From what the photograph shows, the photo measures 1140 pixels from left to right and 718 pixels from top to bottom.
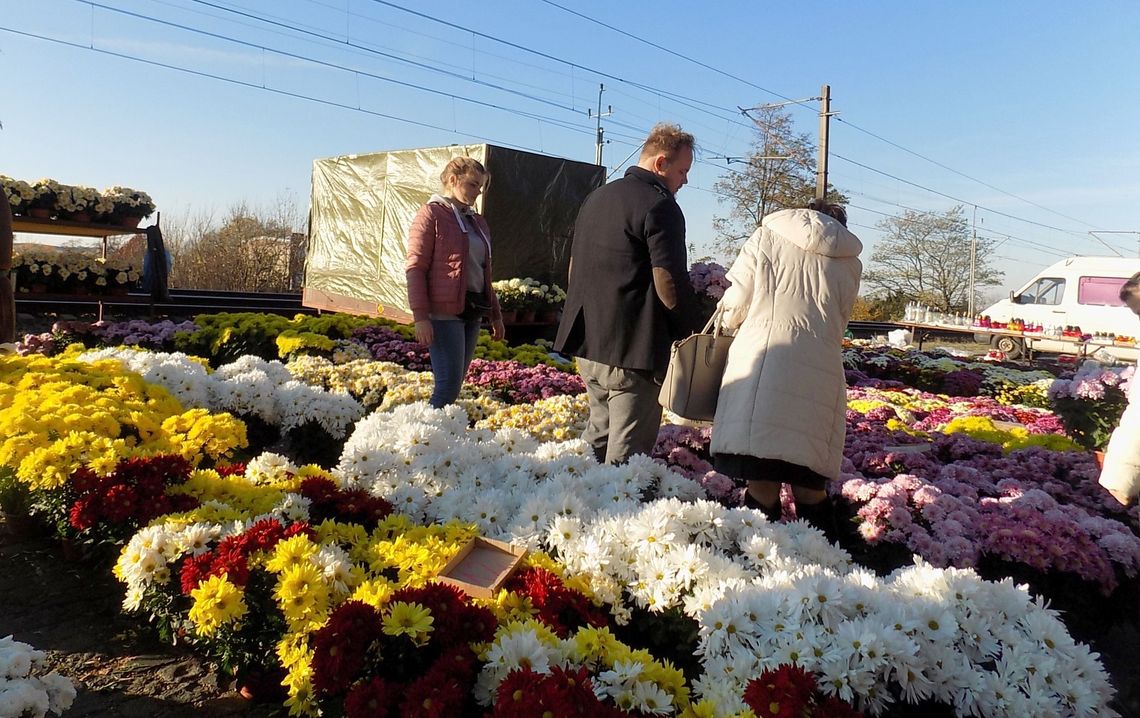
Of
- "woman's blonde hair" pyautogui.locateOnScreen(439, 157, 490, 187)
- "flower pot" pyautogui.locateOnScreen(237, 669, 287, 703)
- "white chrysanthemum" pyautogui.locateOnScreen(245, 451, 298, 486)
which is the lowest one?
"flower pot" pyautogui.locateOnScreen(237, 669, 287, 703)

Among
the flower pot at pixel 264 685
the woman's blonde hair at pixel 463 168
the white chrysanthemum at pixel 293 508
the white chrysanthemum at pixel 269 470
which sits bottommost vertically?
the flower pot at pixel 264 685

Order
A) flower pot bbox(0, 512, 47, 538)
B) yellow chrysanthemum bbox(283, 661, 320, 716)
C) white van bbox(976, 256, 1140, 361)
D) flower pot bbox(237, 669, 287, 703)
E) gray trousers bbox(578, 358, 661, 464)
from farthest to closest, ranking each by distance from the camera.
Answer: white van bbox(976, 256, 1140, 361) → flower pot bbox(0, 512, 47, 538) → gray trousers bbox(578, 358, 661, 464) → flower pot bbox(237, 669, 287, 703) → yellow chrysanthemum bbox(283, 661, 320, 716)

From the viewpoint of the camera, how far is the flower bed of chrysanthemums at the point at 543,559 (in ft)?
5.12

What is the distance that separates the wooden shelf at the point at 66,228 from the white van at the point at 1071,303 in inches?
703

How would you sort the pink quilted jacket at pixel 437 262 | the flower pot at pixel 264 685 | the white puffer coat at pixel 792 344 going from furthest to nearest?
the pink quilted jacket at pixel 437 262 < the white puffer coat at pixel 792 344 < the flower pot at pixel 264 685

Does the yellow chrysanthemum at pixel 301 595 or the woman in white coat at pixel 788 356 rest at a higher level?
the woman in white coat at pixel 788 356

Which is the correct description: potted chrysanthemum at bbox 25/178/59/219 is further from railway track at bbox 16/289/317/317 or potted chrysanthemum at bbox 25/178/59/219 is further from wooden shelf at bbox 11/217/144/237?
railway track at bbox 16/289/317/317

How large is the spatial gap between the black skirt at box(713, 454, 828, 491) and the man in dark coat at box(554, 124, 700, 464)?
485 mm

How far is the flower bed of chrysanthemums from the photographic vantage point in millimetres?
1560

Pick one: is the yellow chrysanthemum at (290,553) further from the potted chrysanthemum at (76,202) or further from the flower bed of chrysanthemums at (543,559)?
the potted chrysanthemum at (76,202)

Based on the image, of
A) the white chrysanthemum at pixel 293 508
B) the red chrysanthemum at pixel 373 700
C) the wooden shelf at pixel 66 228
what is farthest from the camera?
the wooden shelf at pixel 66 228

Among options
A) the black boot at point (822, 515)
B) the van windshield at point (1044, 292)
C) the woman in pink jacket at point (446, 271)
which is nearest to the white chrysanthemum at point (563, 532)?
the black boot at point (822, 515)

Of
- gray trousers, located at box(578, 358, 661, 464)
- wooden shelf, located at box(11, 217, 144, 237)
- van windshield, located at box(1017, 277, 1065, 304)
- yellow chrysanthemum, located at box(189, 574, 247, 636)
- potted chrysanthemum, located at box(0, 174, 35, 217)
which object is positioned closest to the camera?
yellow chrysanthemum, located at box(189, 574, 247, 636)

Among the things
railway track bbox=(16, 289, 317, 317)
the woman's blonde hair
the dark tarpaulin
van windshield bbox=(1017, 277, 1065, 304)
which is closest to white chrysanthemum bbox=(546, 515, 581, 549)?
the woman's blonde hair
